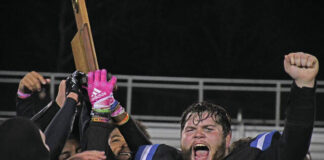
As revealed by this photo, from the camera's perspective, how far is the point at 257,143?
266 cm

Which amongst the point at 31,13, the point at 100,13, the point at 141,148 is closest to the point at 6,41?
the point at 31,13

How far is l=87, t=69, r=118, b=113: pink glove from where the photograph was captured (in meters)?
2.46

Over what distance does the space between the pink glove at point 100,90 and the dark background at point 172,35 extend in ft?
42.5

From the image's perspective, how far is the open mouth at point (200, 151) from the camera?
2.90 meters

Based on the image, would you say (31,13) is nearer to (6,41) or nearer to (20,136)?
(6,41)

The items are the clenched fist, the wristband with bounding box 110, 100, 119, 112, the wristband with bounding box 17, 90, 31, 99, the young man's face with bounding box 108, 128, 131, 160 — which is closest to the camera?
the clenched fist

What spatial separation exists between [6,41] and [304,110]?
14528mm

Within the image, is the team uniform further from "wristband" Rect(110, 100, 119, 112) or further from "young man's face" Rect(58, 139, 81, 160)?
"young man's face" Rect(58, 139, 81, 160)

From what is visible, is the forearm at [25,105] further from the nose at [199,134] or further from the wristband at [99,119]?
the nose at [199,134]

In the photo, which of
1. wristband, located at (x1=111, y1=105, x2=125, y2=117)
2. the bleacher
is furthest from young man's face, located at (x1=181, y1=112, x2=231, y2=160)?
the bleacher

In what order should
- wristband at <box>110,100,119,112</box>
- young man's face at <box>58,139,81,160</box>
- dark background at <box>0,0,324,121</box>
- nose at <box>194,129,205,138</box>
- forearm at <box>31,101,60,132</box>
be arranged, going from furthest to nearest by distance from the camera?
dark background at <box>0,0,324,121</box> → young man's face at <box>58,139,81,160</box> → nose at <box>194,129,205,138</box> → forearm at <box>31,101,60,132</box> → wristband at <box>110,100,119,112</box>

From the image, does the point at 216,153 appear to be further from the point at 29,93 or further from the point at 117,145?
the point at 29,93

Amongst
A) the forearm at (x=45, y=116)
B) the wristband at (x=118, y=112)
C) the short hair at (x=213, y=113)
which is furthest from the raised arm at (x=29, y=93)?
the short hair at (x=213, y=113)

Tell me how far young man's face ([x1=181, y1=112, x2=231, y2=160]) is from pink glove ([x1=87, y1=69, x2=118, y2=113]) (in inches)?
22.9
